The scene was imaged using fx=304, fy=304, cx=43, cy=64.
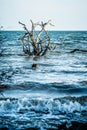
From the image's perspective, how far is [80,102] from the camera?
10711 millimetres

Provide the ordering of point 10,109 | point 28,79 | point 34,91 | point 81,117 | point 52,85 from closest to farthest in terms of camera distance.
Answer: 1. point 81,117
2. point 10,109
3. point 34,91
4. point 52,85
5. point 28,79

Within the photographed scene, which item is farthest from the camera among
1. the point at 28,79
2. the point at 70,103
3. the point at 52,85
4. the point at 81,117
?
the point at 28,79

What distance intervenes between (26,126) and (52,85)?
263 inches

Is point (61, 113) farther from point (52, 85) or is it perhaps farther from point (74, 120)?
point (52, 85)

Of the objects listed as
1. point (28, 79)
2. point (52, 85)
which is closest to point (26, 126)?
point (52, 85)

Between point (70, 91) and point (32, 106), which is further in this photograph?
point (70, 91)

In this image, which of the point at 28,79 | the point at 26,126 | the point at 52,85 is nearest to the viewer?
the point at 26,126

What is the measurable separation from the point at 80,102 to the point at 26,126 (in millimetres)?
3199

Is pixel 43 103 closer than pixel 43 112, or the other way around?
pixel 43 112

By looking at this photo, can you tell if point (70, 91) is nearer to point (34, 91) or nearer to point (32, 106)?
point (34, 91)

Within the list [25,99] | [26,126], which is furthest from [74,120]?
[25,99]

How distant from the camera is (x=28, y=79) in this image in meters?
16.4

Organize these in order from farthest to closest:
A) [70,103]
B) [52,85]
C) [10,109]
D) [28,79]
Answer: [28,79] < [52,85] < [70,103] < [10,109]

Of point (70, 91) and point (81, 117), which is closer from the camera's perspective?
point (81, 117)
